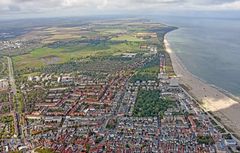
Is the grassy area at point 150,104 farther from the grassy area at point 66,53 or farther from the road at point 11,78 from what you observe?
the grassy area at point 66,53

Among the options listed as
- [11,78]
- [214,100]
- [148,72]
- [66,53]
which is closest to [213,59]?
[148,72]

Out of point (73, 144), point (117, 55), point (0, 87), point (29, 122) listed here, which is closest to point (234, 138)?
point (73, 144)

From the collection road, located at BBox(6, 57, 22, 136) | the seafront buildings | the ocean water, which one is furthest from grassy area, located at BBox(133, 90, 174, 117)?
road, located at BBox(6, 57, 22, 136)

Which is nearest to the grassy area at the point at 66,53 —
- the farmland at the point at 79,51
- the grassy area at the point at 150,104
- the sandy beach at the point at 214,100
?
the farmland at the point at 79,51

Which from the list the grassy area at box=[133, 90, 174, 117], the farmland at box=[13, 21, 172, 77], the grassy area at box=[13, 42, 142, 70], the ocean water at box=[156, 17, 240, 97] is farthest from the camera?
the grassy area at box=[13, 42, 142, 70]

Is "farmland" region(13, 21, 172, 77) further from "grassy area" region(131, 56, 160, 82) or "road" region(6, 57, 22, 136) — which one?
"road" region(6, 57, 22, 136)

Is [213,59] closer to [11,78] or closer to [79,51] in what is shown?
[79,51]

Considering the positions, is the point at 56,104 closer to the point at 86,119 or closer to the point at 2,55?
the point at 86,119
